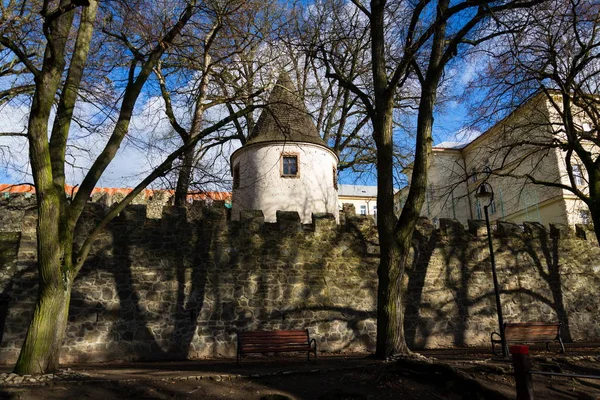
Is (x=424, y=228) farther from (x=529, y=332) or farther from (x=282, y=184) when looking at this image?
(x=282, y=184)

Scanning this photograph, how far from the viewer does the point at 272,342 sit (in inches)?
339

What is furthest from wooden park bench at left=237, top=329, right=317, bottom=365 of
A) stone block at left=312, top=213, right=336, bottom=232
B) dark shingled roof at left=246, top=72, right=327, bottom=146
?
dark shingled roof at left=246, top=72, right=327, bottom=146

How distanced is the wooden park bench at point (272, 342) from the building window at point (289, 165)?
8622mm

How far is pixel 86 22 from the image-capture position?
8.08m

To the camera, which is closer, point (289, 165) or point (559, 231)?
point (559, 231)

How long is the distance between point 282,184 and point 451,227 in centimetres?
615

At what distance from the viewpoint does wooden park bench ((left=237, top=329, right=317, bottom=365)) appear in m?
8.45

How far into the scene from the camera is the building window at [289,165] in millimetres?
16719

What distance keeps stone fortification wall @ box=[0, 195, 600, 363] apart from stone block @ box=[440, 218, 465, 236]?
32 mm

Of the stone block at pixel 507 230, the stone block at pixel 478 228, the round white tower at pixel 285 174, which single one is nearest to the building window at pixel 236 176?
the round white tower at pixel 285 174

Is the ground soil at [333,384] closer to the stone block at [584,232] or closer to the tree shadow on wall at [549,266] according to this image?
the tree shadow on wall at [549,266]

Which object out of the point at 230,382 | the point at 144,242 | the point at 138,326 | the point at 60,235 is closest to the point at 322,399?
the point at 230,382

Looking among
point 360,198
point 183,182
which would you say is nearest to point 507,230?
point 183,182

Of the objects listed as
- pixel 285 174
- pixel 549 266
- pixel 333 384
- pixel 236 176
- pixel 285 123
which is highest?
pixel 285 123
